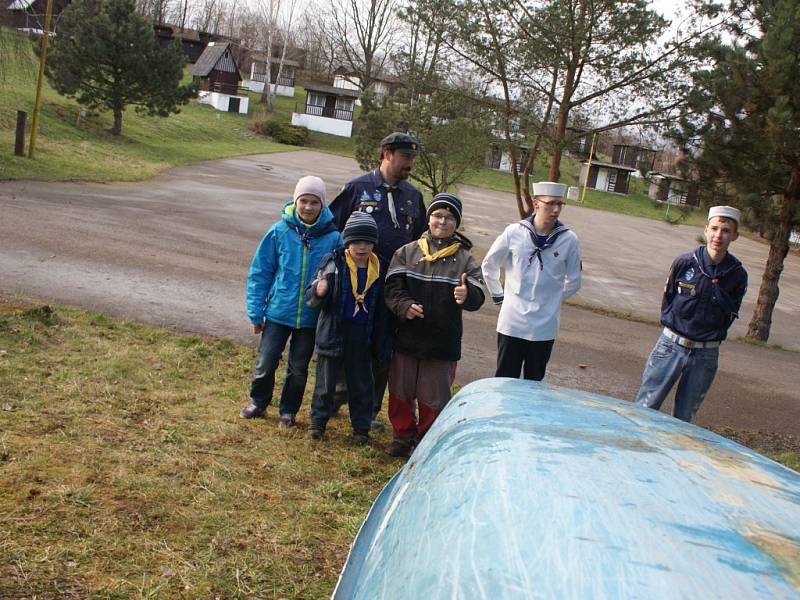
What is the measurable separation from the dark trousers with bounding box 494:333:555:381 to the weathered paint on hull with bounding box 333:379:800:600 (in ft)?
9.13

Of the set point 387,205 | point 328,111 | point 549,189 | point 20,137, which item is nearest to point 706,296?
point 549,189

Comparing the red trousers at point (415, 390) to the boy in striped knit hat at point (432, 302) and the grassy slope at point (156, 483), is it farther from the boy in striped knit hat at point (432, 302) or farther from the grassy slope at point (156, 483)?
the grassy slope at point (156, 483)

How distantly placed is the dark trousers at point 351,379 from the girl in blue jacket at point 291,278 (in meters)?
0.22

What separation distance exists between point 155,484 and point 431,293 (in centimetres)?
190

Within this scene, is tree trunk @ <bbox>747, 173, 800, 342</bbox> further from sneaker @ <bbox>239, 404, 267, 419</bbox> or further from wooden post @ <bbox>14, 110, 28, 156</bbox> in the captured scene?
wooden post @ <bbox>14, 110, 28, 156</bbox>

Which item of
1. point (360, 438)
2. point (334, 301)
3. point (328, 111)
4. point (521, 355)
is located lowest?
point (360, 438)

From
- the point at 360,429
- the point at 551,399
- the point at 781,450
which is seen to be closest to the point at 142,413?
the point at 360,429

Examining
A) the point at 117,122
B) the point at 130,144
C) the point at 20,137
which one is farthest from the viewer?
the point at 117,122

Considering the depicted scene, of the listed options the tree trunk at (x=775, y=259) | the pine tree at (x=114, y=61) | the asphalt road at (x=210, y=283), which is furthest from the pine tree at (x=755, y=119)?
the pine tree at (x=114, y=61)

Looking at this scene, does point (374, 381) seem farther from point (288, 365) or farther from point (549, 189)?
point (549, 189)

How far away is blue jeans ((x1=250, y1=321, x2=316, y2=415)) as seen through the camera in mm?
5062

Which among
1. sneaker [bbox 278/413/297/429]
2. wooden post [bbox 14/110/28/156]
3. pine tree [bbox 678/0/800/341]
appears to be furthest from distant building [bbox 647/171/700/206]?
wooden post [bbox 14/110/28/156]

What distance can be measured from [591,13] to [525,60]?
51.1 inches

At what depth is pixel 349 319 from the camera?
4.88 metres
